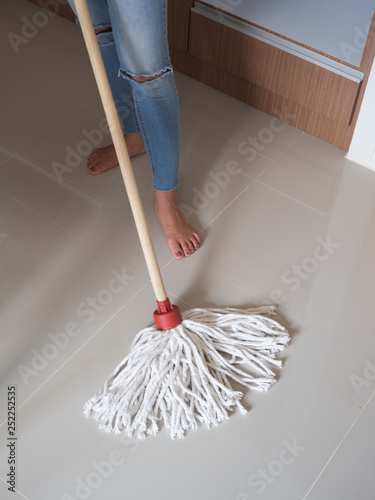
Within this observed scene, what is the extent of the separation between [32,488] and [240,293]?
55 centimetres

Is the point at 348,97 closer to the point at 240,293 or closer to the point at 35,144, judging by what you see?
the point at 240,293

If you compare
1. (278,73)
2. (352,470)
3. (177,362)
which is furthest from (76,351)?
(278,73)

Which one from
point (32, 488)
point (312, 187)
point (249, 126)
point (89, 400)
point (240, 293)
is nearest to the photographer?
point (32, 488)

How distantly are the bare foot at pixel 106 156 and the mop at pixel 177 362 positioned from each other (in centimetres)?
46

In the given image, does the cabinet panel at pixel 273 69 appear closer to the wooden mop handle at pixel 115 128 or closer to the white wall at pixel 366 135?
the white wall at pixel 366 135

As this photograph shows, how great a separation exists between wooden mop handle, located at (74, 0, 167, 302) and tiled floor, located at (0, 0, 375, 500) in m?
0.16

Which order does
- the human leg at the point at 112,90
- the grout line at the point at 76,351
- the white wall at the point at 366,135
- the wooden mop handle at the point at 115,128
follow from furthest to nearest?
1. the white wall at the point at 366,135
2. the human leg at the point at 112,90
3. the grout line at the point at 76,351
4. the wooden mop handle at the point at 115,128

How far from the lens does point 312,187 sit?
5.20 ft

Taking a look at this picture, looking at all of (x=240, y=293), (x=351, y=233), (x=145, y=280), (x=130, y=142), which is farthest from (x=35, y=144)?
(x=351, y=233)

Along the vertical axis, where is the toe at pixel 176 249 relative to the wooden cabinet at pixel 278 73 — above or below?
below

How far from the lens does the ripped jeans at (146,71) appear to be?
1.14 meters

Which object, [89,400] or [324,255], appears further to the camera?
[324,255]

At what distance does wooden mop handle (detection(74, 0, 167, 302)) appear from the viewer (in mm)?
1055

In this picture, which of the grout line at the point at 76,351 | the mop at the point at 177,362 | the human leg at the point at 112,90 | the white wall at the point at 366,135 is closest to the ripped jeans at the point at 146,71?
the human leg at the point at 112,90
